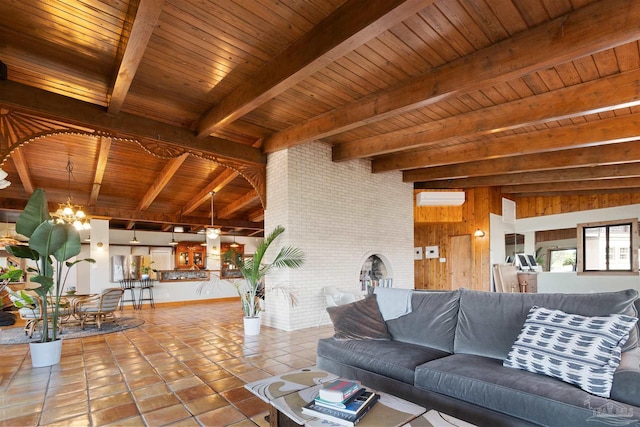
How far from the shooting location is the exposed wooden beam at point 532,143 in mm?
4820

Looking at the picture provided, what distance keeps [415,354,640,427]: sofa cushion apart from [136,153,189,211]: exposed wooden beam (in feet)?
17.2

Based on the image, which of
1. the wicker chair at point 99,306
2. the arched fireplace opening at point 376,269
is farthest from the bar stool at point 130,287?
the arched fireplace opening at point 376,269

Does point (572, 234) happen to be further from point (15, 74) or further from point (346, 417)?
point (15, 74)

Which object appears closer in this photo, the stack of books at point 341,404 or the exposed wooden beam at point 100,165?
the stack of books at point 341,404

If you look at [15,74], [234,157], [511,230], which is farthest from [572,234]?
[15,74]

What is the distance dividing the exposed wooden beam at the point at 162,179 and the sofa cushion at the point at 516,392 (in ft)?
17.2

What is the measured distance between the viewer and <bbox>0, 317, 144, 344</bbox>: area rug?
5.69 m

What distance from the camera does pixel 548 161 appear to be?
6301 mm

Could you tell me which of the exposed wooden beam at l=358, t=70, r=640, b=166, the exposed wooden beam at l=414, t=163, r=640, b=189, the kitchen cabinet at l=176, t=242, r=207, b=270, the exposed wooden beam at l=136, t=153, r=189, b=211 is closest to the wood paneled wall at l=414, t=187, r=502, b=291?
the exposed wooden beam at l=414, t=163, r=640, b=189

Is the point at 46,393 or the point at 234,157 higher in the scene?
the point at 234,157

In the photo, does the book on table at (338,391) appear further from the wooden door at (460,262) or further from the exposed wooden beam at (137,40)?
the wooden door at (460,262)

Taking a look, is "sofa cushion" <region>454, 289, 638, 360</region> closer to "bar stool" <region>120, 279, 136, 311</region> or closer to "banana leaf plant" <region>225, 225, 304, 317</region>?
"banana leaf plant" <region>225, 225, 304, 317</region>

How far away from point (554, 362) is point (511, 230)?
9433 mm

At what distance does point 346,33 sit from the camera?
9.56 feet
